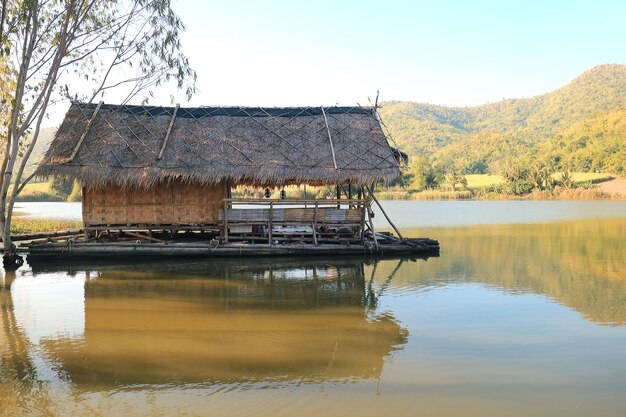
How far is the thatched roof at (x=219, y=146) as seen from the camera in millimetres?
14797

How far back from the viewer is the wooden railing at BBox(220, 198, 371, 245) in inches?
601

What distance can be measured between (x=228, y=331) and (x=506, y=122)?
162079 mm

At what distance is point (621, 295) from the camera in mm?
A: 10438

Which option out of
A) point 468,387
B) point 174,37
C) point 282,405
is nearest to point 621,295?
point 468,387

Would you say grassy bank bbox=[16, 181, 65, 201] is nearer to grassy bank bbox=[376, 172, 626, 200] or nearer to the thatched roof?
grassy bank bbox=[376, 172, 626, 200]

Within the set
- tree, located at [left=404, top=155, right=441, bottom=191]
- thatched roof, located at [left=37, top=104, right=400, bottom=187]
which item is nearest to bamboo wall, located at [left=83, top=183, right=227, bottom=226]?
thatched roof, located at [left=37, top=104, right=400, bottom=187]

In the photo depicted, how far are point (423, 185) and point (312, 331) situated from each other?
238 ft

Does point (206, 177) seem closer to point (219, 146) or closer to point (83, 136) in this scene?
point (219, 146)

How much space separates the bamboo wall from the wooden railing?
658 mm

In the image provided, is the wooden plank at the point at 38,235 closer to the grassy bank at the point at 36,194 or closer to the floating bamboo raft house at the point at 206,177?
the floating bamboo raft house at the point at 206,177

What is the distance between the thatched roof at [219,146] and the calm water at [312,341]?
9.34ft

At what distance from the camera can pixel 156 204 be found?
1564 cm

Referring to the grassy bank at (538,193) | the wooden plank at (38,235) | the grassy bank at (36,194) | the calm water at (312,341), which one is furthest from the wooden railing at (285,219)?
the grassy bank at (36,194)

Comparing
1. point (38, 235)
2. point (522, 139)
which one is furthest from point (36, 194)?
point (522, 139)
